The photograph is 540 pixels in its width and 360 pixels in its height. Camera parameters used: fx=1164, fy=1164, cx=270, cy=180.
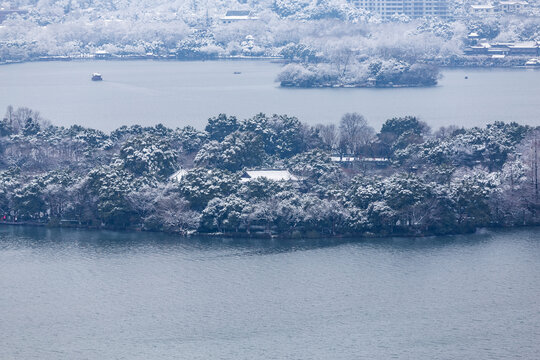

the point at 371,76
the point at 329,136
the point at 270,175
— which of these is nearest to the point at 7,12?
the point at 371,76

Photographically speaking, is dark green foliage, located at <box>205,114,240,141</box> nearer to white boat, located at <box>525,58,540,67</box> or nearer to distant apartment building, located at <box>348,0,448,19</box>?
white boat, located at <box>525,58,540,67</box>

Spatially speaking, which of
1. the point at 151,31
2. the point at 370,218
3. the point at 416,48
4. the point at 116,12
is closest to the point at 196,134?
the point at 370,218

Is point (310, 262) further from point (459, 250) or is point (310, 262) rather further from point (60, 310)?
point (60, 310)

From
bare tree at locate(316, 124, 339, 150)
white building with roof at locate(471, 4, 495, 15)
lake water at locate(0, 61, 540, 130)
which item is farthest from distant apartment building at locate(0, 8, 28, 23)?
bare tree at locate(316, 124, 339, 150)

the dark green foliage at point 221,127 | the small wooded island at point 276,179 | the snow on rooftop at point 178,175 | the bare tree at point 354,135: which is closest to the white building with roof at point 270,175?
the small wooded island at point 276,179

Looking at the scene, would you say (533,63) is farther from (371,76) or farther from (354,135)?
(354,135)

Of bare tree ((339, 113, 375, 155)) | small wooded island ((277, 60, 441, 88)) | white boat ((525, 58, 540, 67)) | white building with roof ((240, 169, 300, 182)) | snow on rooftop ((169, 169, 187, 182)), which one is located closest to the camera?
snow on rooftop ((169, 169, 187, 182))
